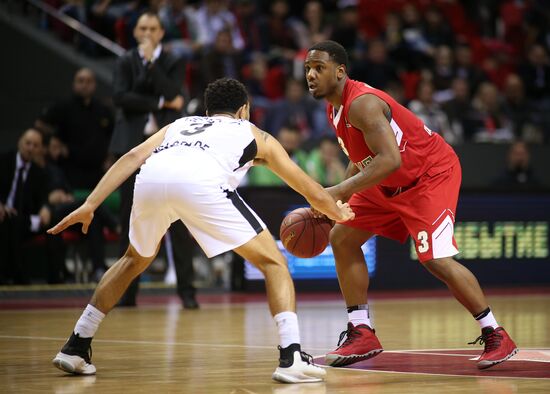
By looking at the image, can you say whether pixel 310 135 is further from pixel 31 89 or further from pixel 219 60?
pixel 31 89

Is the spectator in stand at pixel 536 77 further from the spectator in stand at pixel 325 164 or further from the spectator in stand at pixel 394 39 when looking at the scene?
the spectator in stand at pixel 325 164

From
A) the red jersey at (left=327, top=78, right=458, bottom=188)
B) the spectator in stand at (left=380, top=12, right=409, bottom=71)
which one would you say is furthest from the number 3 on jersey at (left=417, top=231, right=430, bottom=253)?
the spectator in stand at (left=380, top=12, right=409, bottom=71)

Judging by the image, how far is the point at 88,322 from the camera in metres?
5.61

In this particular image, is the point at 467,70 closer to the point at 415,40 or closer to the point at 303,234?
the point at 415,40

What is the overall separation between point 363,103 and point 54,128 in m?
6.94

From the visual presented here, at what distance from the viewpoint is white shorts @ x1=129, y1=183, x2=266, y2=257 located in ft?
17.4

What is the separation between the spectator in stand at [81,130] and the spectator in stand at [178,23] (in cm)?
248

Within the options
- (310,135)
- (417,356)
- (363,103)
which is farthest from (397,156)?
(310,135)

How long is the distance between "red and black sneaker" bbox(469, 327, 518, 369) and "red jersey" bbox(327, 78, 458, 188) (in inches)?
36.2

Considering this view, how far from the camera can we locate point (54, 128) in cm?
1221

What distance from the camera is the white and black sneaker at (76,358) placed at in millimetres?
5523

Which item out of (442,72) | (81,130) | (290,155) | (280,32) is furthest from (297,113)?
(442,72)

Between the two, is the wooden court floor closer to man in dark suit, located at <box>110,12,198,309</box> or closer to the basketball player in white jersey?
the basketball player in white jersey

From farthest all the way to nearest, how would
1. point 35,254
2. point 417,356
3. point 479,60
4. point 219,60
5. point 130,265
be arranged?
1. point 479,60
2. point 219,60
3. point 35,254
4. point 417,356
5. point 130,265
